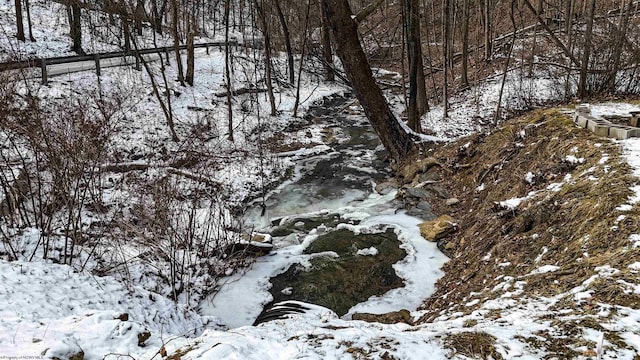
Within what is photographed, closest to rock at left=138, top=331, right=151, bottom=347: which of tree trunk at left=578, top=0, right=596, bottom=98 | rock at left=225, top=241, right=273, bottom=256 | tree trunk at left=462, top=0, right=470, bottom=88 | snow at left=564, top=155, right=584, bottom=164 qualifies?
rock at left=225, top=241, right=273, bottom=256

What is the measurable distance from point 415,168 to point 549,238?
5.50m

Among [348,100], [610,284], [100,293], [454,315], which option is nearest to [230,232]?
[100,293]

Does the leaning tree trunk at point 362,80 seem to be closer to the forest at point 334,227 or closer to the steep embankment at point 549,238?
the forest at point 334,227

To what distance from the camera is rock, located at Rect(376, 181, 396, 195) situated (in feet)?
34.2

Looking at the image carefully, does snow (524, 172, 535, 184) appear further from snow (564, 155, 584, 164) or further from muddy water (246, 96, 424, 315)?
muddy water (246, 96, 424, 315)

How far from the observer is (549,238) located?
4789 millimetres

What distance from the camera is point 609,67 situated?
34.5 feet

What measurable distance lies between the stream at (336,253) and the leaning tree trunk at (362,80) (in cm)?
107

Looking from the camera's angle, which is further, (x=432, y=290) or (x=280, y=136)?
(x=280, y=136)

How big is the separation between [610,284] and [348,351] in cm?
214

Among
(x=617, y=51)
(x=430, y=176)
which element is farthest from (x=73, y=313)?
(x=617, y=51)

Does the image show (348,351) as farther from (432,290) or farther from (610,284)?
(432,290)

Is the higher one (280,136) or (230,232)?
(280,136)

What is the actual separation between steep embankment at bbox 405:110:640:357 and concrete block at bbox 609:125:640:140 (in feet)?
0.76
